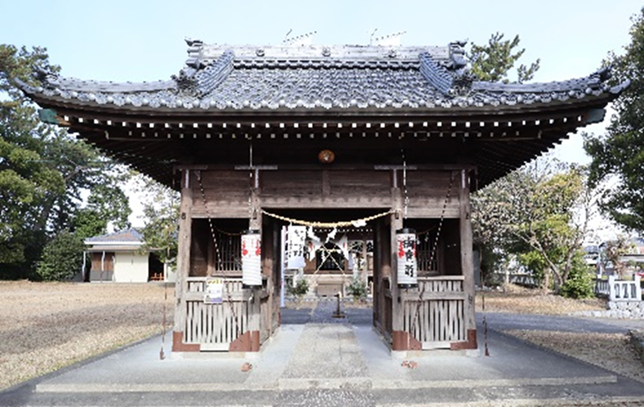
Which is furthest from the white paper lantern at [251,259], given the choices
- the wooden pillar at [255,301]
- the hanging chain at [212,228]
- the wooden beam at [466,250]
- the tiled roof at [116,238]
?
the tiled roof at [116,238]

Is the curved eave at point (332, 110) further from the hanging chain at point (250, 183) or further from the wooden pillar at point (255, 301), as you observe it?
the wooden pillar at point (255, 301)

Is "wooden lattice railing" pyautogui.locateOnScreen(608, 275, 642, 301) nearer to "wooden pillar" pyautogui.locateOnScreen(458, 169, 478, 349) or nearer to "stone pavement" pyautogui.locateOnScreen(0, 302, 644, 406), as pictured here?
"stone pavement" pyautogui.locateOnScreen(0, 302, 644, 406)

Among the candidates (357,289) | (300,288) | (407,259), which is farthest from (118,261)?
(407,259)

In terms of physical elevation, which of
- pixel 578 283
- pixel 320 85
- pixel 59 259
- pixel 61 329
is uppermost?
pixel 320 85

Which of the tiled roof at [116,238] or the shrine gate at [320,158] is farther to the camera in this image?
the tiled roof at [116,238]

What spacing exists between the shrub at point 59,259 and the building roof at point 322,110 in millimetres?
32329

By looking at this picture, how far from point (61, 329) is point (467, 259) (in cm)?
1278

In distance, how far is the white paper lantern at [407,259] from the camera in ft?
24.6

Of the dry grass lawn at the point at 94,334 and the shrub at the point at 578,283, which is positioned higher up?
the shrub at the point at 578,283

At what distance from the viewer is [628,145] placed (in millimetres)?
18312

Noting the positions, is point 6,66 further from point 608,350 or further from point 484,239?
point 608,350

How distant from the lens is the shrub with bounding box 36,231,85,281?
120ft

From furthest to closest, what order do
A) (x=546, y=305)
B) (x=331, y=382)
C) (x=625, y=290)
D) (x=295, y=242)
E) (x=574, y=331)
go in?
(x=546, y=305)
(x=625, y=290)
(x=295, y=242)
(x=574, y=331)
(x=331, y=382)

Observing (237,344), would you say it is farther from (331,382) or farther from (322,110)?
(322,110)
